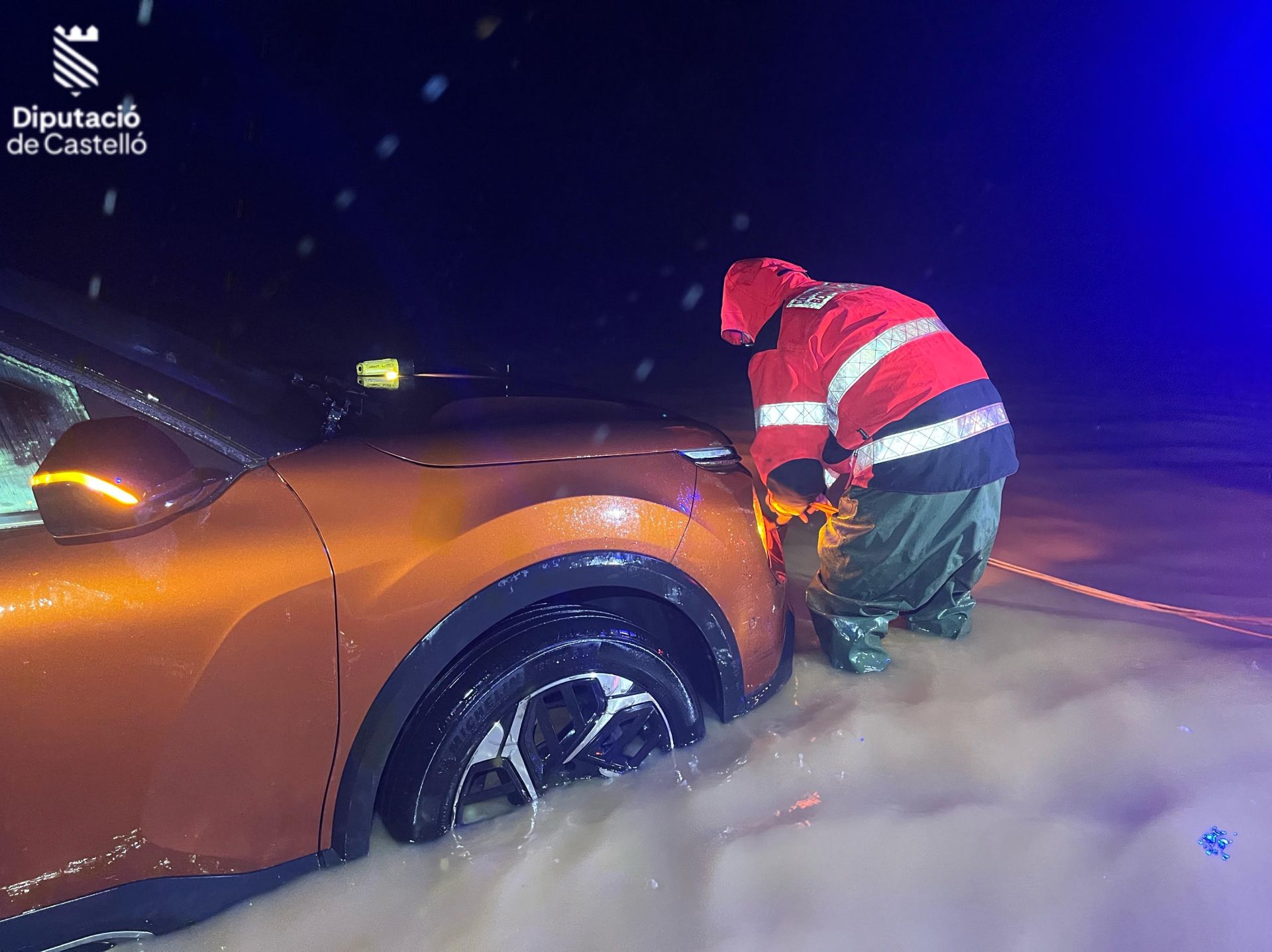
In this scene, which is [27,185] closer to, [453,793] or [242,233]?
[242,233]

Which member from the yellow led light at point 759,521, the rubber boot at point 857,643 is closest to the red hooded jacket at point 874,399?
the yellow led light at point 759,521

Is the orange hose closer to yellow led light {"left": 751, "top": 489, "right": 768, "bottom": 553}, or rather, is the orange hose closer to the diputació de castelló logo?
yellow led light {"left": 751, "top": 489, "right": 768, "bottom": 553}

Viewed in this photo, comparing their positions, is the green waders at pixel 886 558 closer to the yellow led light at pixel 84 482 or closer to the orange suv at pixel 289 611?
the orange suv at pixel 289 611

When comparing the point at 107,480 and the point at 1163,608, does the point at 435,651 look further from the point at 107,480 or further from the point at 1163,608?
the point at 1163,608

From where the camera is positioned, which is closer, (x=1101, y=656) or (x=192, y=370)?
(x=192, y=370)

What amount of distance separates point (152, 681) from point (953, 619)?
9.31 feet

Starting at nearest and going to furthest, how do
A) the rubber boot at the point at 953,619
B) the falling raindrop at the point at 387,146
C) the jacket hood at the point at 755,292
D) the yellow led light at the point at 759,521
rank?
1. the yellow led light at the point at 759,521
2. the jacket hood at the point at 755,292
3. the rubber boot at the point at 953,619
4. the falling raindrop at the point at 387,146

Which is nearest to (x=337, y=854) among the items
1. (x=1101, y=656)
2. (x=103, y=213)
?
(x=1101, y=656)

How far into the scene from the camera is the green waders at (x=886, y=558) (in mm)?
2799

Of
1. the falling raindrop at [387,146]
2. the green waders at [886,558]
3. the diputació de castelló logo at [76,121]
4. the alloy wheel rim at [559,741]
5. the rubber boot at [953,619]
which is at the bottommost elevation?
the alloy wheel rim at [559,741]

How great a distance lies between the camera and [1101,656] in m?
3.07

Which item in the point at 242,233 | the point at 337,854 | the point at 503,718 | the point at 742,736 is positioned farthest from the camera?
the point at 242,233

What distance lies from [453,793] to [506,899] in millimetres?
280

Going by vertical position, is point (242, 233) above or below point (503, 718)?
above
